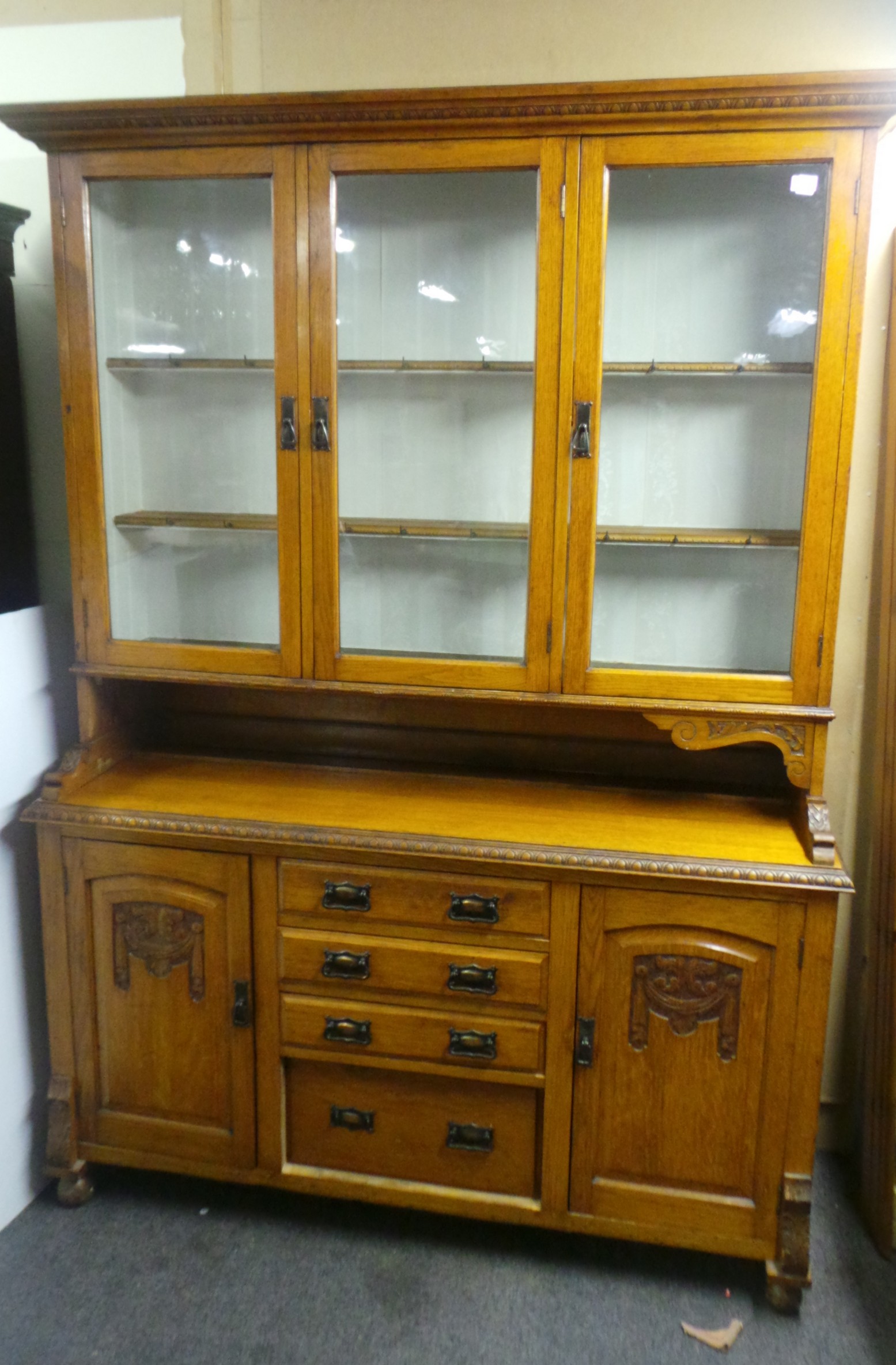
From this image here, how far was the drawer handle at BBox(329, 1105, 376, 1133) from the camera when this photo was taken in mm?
1627

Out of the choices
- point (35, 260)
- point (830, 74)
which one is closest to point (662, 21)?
point (830, 74)

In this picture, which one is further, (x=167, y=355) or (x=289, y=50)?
(x=289, y=50)

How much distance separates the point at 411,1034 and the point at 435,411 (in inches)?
42.0

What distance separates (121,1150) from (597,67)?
2137 mm

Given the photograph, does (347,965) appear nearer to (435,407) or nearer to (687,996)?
(687,996)

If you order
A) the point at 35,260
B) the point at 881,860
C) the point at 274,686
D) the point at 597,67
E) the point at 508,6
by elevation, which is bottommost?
the point at 881,860

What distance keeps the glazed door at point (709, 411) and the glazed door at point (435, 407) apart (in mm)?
74

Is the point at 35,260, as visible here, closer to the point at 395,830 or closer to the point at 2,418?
the point at 2,418

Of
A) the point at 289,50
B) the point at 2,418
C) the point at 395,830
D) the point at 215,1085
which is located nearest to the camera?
the point at 395,830

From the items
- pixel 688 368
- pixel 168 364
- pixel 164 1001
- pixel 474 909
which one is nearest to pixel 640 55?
pixel 688 368

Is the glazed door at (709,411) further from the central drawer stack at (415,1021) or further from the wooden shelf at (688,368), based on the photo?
the central drawer stack at (415,1021)

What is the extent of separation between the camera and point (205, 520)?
1.71 meters

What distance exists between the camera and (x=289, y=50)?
1.79m

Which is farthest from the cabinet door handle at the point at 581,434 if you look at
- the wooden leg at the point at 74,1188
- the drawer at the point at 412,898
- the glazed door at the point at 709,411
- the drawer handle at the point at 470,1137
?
the wooden leg at the point at 74,1188
